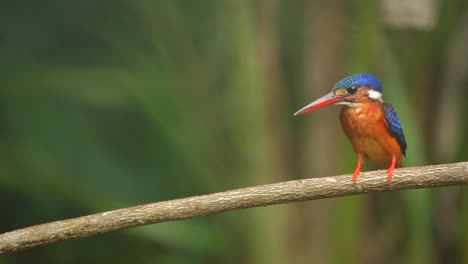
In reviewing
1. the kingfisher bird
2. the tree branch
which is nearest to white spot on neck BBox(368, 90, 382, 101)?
the kingfisher bird

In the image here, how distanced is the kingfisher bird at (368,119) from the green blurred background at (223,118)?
147 millimetres

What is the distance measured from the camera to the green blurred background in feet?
7.70

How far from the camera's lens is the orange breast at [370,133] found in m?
1.40

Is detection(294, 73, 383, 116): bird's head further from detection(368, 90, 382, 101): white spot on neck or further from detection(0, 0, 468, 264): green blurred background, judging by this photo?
detection(0, 0, 468, 264): green blurred background

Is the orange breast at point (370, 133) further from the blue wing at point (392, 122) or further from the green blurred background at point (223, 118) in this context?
the green blurred background at point (223, 118)

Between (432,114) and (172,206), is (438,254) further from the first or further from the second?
(172,206)

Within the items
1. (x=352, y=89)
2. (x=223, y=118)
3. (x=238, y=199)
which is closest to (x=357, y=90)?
(x=352, y=89)

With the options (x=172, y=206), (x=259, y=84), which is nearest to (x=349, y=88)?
(x=172, y=206)

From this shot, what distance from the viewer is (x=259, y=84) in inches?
95.8

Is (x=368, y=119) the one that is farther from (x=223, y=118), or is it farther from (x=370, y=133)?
(x=223, y=118)

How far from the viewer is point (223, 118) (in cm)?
293

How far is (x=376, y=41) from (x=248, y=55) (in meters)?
0.44

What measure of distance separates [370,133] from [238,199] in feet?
1.00

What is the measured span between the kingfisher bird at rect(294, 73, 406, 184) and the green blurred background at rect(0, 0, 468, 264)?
0.15 m
